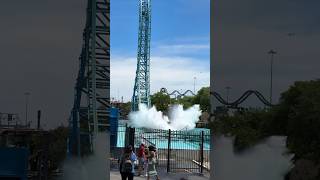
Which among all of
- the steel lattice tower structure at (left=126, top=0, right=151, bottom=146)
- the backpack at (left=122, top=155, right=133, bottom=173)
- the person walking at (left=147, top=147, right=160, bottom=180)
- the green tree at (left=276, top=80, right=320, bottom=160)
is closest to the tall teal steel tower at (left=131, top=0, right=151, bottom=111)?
the steel lattice tower structure at (left=126, top=0, right=151, bottom=146)

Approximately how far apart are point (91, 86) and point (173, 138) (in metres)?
5.85

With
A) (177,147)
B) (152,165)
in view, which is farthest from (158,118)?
(152,165)

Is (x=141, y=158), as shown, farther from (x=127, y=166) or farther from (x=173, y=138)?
(x=127, y=166)

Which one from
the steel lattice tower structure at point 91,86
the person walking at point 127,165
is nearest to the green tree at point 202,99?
the person walking at point 127,165

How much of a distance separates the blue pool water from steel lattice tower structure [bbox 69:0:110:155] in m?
3.66

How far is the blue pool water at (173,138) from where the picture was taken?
13197 mm

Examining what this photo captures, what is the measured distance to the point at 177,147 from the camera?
14.9 metres

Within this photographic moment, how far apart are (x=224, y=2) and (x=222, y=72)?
119 cm

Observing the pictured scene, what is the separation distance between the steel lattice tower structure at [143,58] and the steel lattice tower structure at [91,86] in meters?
1.30

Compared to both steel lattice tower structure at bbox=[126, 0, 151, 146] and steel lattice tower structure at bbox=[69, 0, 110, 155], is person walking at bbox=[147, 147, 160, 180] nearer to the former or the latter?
steel lattice tower structure at bbox=[126, 0, 151, 146]

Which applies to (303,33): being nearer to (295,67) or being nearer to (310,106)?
(295,67)

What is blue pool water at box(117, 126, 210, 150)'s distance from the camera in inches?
520

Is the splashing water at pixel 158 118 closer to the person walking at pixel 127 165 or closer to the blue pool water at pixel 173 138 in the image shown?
the blue pool water at pixel 173 138

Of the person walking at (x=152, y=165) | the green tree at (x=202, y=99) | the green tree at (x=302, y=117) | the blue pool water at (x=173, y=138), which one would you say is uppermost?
the green tree at (x=202, y=99)
